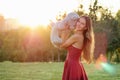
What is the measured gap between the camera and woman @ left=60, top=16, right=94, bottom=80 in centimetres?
445

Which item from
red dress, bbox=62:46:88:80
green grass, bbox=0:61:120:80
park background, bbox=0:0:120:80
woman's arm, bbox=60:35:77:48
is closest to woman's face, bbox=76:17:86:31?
woman's arm, bbox=60:35:77:48

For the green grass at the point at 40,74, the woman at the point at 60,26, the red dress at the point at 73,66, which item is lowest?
the green grass at the point at 40,74

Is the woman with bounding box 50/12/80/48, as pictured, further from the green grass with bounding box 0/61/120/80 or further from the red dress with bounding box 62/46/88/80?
the green grass with bounding box 0/61/120/80

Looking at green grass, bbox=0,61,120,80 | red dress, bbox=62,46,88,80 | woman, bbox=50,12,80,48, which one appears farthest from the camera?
green grass, bbox=0,61,120,80

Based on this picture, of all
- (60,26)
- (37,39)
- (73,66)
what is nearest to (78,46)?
(73,66)

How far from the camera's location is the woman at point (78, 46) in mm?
4449

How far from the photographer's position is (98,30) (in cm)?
2283

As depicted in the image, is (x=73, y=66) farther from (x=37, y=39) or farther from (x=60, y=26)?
(x=37, y=39)

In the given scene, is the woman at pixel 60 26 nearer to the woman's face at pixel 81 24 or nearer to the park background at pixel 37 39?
the woman's face at pixel 81 24

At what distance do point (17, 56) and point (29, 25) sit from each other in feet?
6.84

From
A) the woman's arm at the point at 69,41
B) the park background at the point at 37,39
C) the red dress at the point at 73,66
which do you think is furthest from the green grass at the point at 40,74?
the park background at the point at 37,39

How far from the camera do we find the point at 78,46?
455cm

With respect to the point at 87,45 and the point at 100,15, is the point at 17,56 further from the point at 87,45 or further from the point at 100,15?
the point at 87,45

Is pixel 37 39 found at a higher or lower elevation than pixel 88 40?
higher
